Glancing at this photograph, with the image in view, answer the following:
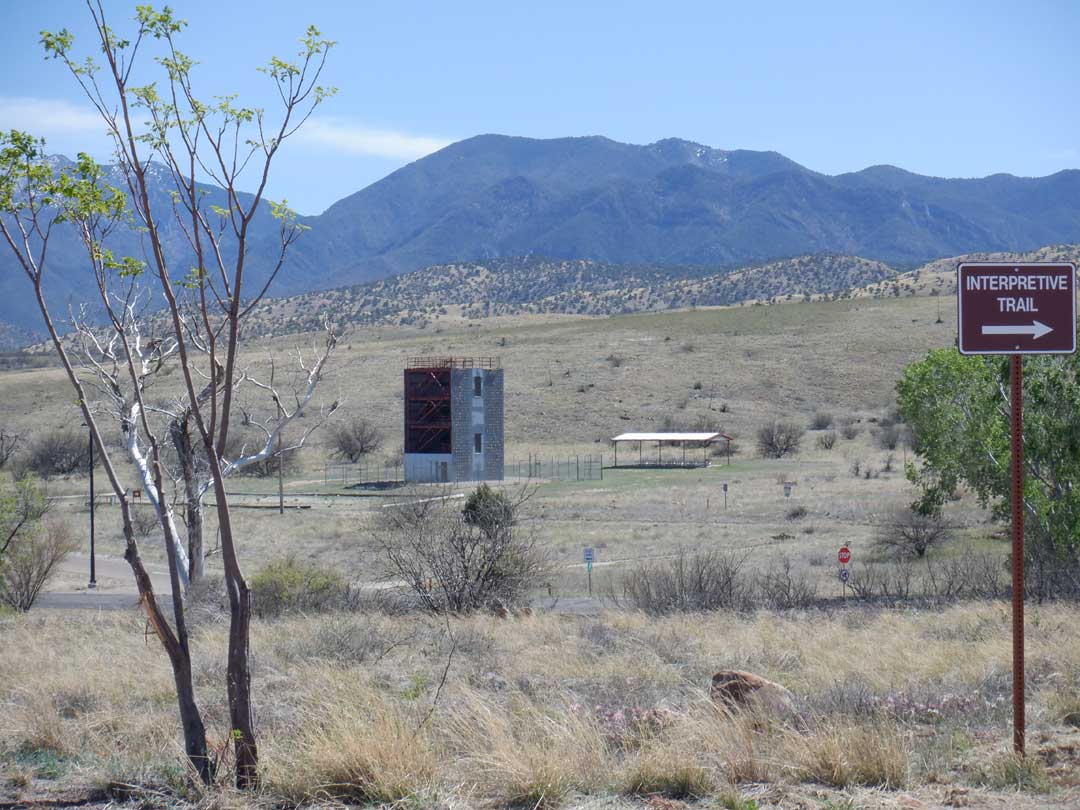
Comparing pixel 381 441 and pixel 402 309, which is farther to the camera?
pixel 402 309

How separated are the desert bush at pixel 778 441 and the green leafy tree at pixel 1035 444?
170 ft

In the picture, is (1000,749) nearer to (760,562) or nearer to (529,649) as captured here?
(529,649)

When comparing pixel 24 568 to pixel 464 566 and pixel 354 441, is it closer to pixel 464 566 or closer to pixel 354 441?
pixel 464 566

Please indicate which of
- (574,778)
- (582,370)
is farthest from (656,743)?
(582,370)

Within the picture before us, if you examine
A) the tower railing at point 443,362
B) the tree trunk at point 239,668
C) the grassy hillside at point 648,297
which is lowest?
the tree trunk at point 239,668

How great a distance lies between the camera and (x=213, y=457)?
628 centimetres

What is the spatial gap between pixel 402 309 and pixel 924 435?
513 feet

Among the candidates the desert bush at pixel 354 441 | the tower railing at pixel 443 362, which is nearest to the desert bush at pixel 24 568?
the tower railing at pixel 443 362

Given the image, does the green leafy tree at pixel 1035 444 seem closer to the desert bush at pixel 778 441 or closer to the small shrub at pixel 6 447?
the small shrub at pixel 6 447

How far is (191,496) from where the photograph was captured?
16.2 metres

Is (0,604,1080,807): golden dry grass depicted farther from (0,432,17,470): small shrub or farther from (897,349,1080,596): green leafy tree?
(0,432,17,470): small shrub

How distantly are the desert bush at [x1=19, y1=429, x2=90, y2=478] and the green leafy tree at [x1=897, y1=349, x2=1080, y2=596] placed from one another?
206 feet

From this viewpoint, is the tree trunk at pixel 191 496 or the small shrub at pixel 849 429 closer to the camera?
the tree trunk at pixel 191 496

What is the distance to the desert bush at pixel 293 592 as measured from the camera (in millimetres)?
19109
